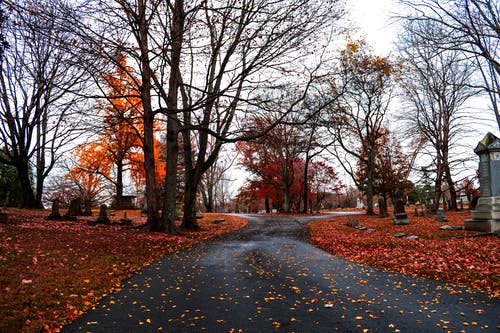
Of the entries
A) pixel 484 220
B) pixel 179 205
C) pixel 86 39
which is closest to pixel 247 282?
pixel 86 39

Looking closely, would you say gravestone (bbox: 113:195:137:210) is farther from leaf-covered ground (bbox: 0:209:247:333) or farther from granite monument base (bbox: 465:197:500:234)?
granite monument base (bbox: 465:197:500:234)

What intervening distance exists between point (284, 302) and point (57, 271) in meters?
4.49

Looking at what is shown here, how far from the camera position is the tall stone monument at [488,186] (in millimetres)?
12102

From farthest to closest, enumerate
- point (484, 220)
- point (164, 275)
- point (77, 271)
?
point (484, 220) < point (164, 275) < point (77, 271)

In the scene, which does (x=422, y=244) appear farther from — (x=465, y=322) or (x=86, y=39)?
(x=86, y=39)

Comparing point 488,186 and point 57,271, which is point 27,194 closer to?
point 57,271

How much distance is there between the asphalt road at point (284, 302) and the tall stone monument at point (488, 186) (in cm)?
718

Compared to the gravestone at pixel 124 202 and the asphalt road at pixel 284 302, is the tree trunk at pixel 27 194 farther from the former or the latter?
the asphalt road at pixel 284 302

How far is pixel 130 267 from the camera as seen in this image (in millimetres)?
7766

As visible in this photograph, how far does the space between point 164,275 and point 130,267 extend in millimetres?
1093

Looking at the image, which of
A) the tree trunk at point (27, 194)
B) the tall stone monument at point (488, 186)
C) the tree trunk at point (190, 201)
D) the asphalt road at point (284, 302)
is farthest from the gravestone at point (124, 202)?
the tall stone monument at point (488, 186)

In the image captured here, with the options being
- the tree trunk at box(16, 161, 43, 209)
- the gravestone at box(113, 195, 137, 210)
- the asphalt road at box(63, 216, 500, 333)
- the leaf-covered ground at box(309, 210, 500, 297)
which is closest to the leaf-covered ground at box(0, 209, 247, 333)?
the asphalt road at box(63, 216, 500, 333)

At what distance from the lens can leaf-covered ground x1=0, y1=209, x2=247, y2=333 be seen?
4.39 m

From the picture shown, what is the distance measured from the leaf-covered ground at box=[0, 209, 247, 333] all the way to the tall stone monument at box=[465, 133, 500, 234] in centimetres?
1167
